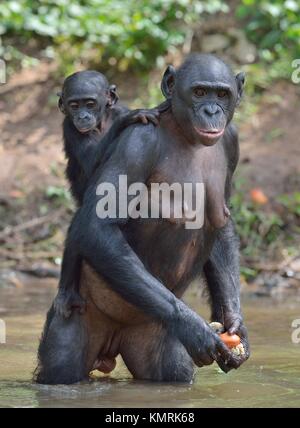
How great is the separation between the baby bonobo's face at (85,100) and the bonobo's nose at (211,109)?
8.02ft

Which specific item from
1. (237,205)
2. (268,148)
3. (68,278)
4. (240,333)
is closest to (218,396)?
(240,333)

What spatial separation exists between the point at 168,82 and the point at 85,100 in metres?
2.24

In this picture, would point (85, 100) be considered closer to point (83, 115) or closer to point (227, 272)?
point (83, 115)

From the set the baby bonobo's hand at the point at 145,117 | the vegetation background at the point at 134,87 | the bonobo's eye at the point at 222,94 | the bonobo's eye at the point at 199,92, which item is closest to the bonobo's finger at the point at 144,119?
the baby bonobo's hand at the point at 145,117

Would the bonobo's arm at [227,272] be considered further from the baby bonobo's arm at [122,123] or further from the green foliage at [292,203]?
the green foliage at [292,203]

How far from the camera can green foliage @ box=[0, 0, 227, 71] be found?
13.8m

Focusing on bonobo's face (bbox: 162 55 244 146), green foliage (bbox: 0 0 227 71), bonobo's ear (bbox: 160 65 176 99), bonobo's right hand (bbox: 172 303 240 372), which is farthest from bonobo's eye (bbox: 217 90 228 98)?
green foliage (bbox: 0 0 227 71)

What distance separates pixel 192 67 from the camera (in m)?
5.92

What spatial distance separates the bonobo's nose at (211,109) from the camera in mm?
5754

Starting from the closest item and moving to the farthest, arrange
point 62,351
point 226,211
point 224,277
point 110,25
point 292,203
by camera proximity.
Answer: point 62,351, point 226,211, point 224,277, point 292,203, point 110,25

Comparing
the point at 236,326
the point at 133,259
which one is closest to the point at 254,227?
the point at 236,326

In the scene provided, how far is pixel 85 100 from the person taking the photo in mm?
8234

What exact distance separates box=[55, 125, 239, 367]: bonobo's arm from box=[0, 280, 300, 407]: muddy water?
291mm

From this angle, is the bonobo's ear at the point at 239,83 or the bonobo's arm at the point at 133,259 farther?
the bonobo's ear at the point at 239,83
